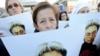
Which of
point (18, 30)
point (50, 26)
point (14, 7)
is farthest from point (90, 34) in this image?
point (14, 7)

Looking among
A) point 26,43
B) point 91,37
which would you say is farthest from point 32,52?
point 91,37

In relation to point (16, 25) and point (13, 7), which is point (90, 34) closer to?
point (16, 25)

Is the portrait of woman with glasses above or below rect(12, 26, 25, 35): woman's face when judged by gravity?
above

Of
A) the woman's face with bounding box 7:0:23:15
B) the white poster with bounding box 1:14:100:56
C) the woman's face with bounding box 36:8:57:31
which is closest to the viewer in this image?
the white poster with bounding box 1:14:100:56

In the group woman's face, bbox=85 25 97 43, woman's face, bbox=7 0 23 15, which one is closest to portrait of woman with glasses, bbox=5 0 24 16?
woman's face, bbox=7 0 23 15

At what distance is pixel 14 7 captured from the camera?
3.28 ft

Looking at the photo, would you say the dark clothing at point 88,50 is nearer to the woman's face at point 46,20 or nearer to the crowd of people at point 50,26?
the crowd of people at point 50,26

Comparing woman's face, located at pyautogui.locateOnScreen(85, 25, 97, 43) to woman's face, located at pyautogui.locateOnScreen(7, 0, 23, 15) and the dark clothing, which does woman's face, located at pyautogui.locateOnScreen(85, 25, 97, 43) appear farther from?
woman's face, located at pyautogui.locateOnScreen(7, 0, 23, 15)

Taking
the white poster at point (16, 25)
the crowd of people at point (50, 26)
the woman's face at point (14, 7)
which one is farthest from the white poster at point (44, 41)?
the woman's face at point (14, 7)

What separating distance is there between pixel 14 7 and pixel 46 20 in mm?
389

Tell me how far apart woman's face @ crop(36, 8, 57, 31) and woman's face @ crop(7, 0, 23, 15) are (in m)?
0.33

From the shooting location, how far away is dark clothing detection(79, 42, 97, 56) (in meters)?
0.72

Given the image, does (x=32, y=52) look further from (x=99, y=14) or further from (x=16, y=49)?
(x=99, y=14)

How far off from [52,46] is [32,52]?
0.21ft
